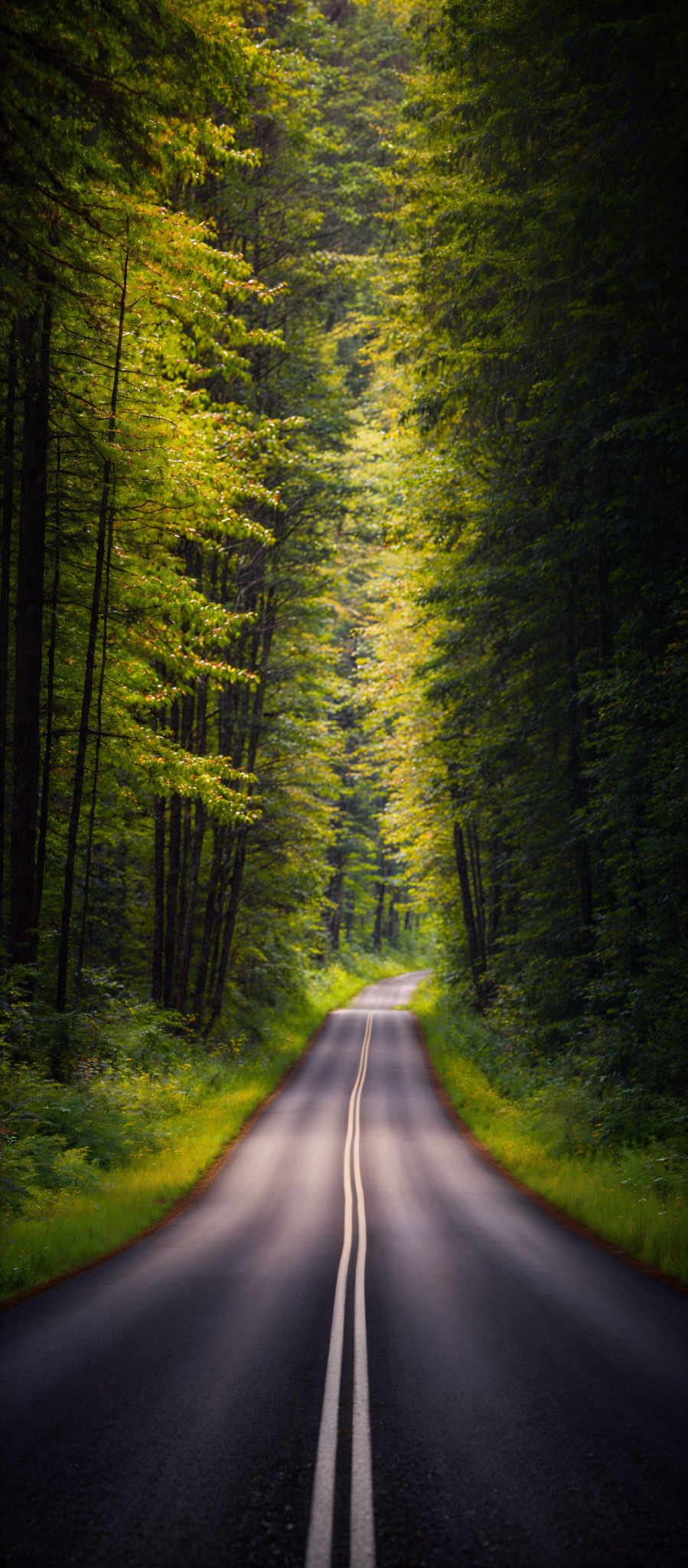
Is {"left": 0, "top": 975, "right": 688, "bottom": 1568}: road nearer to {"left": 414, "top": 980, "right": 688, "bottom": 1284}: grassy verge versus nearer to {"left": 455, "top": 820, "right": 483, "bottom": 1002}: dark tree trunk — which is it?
{"left": 414, "top": 980, "right": 688, "bottom": 1284}: grassy verge

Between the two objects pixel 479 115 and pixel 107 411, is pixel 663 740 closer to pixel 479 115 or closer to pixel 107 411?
pixel 107 411

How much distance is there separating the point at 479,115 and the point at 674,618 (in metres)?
8.91

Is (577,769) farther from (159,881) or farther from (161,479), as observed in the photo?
(161,479)

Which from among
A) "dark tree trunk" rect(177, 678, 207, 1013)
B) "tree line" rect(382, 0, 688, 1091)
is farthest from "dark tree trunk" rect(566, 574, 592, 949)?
"dark tree trunk" rect(177, 678, 207, 1013)

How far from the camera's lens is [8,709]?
1176 cm

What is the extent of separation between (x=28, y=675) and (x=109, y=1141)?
635 centimetres

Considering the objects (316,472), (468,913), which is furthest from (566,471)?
(468,913)

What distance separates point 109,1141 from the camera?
398 inches

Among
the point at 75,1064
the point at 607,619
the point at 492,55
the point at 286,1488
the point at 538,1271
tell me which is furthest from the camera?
the point at 607,619

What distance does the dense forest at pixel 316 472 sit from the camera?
29.2 feet

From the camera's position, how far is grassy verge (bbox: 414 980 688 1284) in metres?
7.87

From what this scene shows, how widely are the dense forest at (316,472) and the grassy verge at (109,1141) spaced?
99cm

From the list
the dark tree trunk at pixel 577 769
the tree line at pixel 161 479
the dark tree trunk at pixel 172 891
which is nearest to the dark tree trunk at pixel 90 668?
the tree line at pixel 161 479

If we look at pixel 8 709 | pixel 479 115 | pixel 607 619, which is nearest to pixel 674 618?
pixel 607 619
